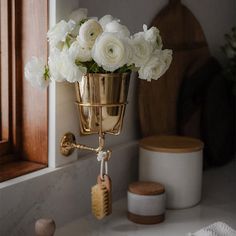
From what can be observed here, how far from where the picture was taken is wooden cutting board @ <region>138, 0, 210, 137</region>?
150 centimetres

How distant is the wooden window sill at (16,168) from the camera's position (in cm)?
110

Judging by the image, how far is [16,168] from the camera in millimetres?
1150

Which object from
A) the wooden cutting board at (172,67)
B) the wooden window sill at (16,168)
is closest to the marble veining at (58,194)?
the wooden window sill at (16,168)

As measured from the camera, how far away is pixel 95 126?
1.15 meters

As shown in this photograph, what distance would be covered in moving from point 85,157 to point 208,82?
1.94 feet

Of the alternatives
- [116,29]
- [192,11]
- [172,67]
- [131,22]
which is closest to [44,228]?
[116,29]

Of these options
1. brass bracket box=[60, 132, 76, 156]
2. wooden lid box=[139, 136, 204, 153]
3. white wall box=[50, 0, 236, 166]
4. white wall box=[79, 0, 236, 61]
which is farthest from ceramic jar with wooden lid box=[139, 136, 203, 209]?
white wall box=[79, 0, 236, 61]

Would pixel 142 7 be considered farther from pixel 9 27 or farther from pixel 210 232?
pixel 210 232

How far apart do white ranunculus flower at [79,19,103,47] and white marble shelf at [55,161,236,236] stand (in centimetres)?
42

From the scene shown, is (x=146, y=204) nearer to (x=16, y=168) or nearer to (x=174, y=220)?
(x=174, y=220)

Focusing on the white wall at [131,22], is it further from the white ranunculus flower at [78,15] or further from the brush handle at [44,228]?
the brush handle at [44,228]

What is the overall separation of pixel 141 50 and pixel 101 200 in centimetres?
33

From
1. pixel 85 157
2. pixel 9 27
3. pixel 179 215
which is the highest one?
pixel 9 27

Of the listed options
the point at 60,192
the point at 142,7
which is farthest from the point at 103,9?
the point at 60,192
